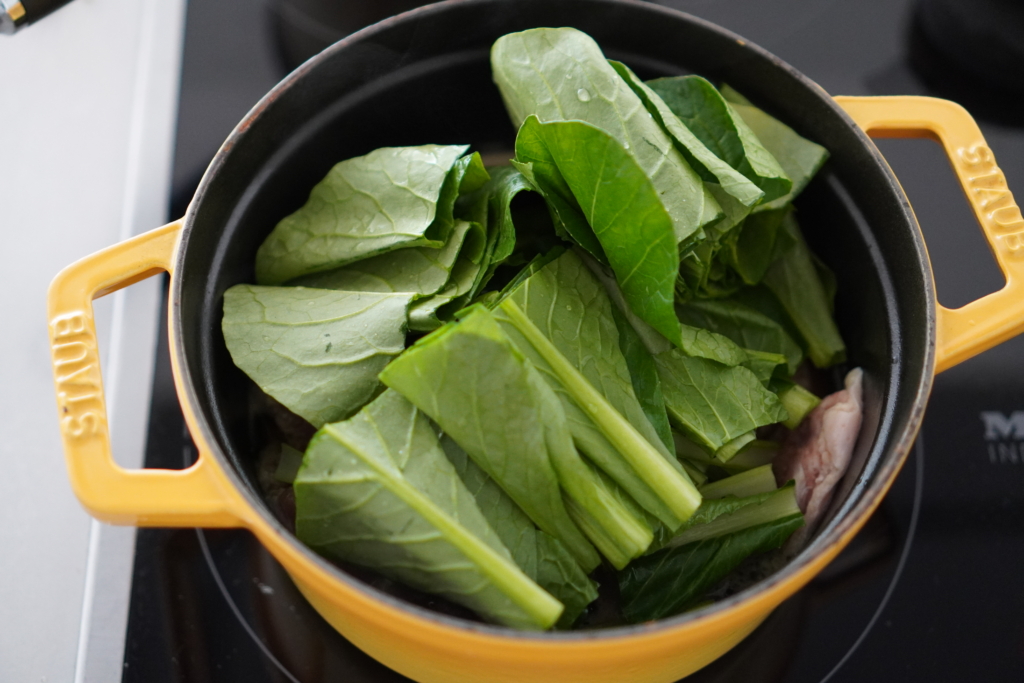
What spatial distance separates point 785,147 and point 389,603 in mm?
887

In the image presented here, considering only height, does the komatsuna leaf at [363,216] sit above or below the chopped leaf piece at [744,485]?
above

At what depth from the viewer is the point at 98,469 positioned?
2.67 ft

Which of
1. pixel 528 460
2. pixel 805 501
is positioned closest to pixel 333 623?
pixel 528 460

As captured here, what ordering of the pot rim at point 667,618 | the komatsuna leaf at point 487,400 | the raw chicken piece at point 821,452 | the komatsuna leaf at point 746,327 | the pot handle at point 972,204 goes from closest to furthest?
the pot rim at point 667,618 → the komatsuna leaf at point 487,400 → the pot handle at point 972,204 → the raw chicken piece at point 821,452 → the komatsuna leaf at point 746,327

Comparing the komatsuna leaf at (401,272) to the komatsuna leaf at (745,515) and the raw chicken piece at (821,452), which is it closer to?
the komatsuna leaf at (745,515)

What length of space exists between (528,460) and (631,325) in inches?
11.1

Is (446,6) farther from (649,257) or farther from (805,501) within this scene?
(805,501)

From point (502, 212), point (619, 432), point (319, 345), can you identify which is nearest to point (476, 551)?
point (619, 432)

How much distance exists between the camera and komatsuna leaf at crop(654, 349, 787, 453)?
3.28 ft

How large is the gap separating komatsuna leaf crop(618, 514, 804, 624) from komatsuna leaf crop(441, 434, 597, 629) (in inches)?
3.7

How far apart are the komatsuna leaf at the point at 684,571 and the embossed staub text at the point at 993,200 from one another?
0.46 metres

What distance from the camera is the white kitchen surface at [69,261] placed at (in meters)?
1.09

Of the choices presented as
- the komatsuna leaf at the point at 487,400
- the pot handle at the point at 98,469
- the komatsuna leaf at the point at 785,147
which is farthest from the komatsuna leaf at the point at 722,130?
the pot handle at the point at 98,469

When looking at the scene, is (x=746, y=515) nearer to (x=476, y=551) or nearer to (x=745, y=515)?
(x=745, y=515)
